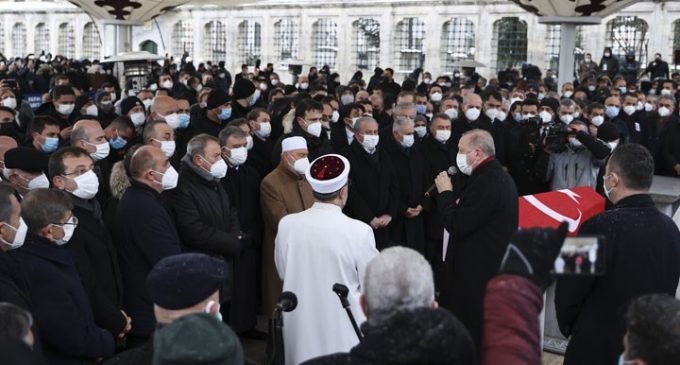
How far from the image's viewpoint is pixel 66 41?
52812 millimetres

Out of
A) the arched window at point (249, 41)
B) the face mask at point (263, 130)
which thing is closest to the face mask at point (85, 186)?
the face mask at point (263, 130)

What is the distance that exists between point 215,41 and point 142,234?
42.8 metres

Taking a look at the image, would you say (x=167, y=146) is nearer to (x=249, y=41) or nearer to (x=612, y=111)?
(x=612, y=111)

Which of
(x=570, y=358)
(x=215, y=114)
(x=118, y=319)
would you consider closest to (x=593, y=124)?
(x=215, y=114)

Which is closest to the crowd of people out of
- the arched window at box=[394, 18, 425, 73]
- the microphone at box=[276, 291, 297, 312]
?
the microphone at box=[276, 291, 297, 312]

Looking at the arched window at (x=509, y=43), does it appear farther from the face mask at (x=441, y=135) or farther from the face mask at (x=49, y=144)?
the face mask at (x=49, y=144)

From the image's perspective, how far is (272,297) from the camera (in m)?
6.72

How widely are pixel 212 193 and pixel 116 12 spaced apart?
16838 millimetres

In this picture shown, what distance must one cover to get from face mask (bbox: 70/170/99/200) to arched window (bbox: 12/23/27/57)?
53.5 meters

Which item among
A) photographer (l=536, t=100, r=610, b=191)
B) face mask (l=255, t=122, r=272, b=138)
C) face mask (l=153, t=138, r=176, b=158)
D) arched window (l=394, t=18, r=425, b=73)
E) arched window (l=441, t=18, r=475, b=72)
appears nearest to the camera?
face mask (l=153, t=138, r=176, b=158)

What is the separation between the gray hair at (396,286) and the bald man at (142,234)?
105 inches

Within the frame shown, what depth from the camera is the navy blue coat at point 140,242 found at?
5176mm

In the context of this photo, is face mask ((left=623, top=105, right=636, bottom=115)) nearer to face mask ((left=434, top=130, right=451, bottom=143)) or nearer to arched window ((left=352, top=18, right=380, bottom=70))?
face mask ((left=434, top=130, right=451, bottom=143))

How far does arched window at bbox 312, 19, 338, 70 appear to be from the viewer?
41688mm
